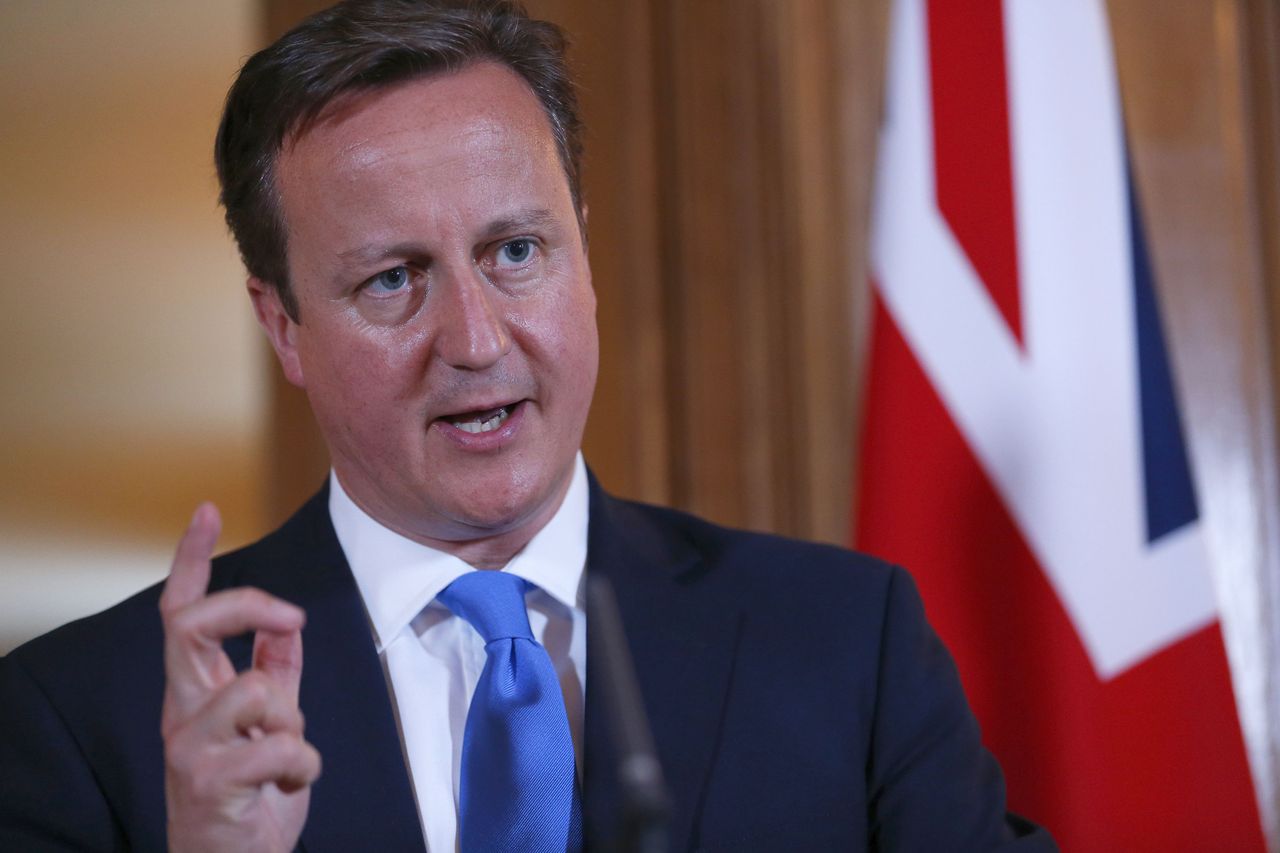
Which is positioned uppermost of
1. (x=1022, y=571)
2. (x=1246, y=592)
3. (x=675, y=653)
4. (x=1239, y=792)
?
(x=675, y=653)

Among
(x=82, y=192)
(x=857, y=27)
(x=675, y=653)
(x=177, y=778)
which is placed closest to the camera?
(x=177, y=778)

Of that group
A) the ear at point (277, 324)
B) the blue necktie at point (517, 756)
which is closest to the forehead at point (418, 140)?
the ear at point (277, 324)

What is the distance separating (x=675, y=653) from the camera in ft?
4.46

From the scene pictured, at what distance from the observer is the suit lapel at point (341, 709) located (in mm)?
1201

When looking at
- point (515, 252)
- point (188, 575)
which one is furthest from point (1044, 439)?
point (188, 575)

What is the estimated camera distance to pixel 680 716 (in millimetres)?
1309

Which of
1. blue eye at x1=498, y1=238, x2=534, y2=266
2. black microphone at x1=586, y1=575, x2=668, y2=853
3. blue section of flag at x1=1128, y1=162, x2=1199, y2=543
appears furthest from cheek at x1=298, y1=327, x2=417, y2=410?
blue section of flag at x1=1128, y1=162, x2=1199, y2=543

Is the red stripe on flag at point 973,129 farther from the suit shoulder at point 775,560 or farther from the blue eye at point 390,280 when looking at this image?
the blue eye at point 390,280

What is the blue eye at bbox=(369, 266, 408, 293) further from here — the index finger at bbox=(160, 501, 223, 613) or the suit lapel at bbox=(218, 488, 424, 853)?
the index finger at bbox=(160, 501, 223, 613)

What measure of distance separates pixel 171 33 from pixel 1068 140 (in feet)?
4.64

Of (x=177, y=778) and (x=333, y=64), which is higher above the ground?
(x=333, y=64)

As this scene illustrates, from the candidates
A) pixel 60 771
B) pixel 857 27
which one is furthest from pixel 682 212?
pixel 60 771

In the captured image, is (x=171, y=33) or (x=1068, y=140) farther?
(x=171, y=33)

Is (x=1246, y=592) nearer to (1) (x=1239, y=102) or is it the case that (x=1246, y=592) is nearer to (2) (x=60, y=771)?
(1) (x=1239, y=102)
